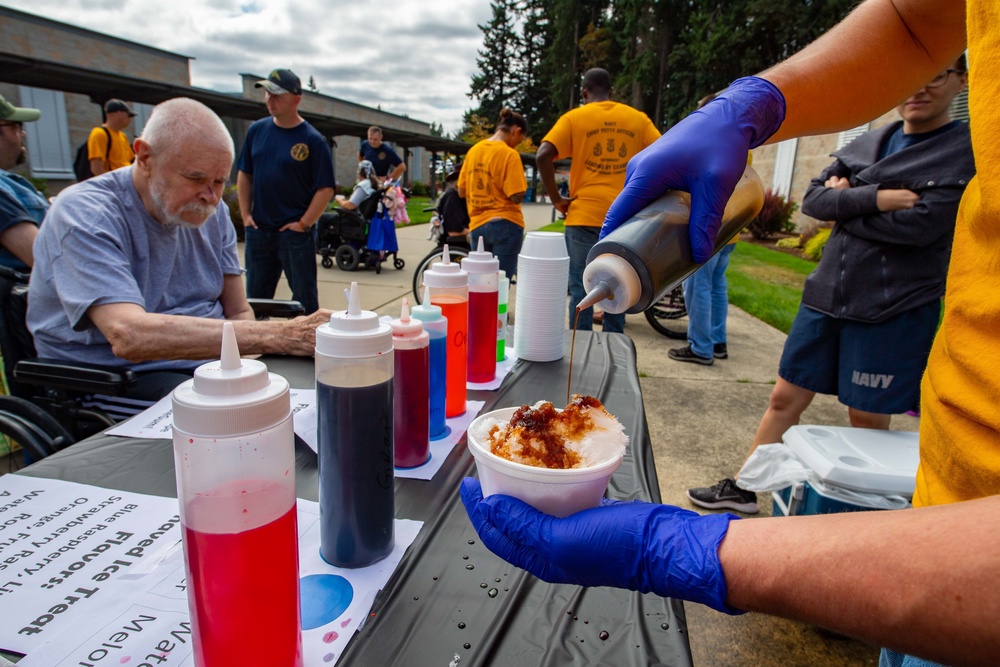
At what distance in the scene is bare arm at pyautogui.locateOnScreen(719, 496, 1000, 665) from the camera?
1.67 ft

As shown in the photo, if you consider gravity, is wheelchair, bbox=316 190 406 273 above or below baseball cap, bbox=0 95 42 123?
below

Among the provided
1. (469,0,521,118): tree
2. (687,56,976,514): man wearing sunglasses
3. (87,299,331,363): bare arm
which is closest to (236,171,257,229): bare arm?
(87,299,331,363): bare arm

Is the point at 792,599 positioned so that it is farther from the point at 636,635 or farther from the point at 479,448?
the point at 479,448

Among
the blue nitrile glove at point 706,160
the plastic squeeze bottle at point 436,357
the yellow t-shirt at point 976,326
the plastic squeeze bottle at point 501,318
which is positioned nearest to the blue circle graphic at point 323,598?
the plastic squeeze bottle at point 436,357

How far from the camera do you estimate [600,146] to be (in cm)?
419

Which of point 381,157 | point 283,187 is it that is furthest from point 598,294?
point 381,157

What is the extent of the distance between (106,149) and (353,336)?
25.5 feet

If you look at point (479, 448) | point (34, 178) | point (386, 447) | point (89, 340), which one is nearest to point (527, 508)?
point (479, 448)

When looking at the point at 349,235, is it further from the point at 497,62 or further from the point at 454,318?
the point at 497,62

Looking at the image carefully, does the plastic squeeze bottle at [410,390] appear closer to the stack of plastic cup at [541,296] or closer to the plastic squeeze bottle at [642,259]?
the plastic squeeze bottle at [642,259]

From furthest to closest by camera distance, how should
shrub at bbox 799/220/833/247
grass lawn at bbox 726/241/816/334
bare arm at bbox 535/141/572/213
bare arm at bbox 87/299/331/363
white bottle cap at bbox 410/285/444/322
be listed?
shrub at bbox 799/220/833/247 < grass lawn at bbox 726/241/816/334 < bare arm at bbox 535/141/572/213 < bare arm at bbox 87/299/331/363 < white bottle cap at bbox 410/285/444/322

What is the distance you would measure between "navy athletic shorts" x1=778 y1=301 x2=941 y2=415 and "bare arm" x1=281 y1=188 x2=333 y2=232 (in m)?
3.49

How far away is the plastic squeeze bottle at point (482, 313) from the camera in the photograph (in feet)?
5.92

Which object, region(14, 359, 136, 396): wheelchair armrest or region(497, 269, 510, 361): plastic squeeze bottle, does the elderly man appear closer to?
region(14, 359, 136, 396): wheelchair armrest
